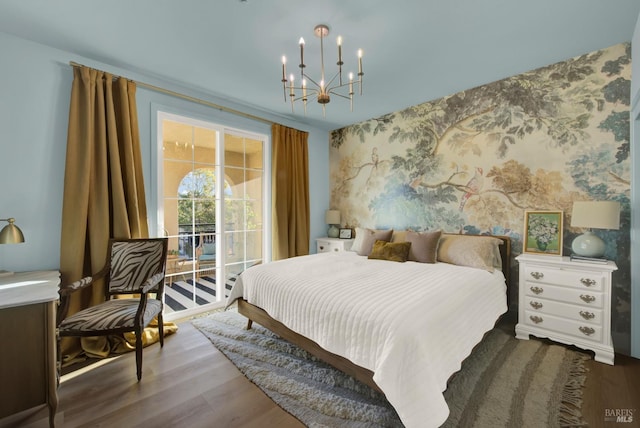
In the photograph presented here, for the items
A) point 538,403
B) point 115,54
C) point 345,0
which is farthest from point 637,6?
point 115,54

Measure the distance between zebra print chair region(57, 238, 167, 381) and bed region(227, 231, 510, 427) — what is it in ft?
2.38

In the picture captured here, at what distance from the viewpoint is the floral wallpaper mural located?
92.4 inches

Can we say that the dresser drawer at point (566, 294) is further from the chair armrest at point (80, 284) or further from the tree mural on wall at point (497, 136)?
the chair armrest at point (80, 284)

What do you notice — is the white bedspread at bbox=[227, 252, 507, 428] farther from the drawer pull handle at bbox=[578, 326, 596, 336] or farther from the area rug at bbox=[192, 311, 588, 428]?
the drawer pull handle at bbox=[578, 326, 596, 336]

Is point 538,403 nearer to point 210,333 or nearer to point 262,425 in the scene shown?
point 262,425

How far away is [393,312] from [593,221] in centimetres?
192

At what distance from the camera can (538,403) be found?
1.66m

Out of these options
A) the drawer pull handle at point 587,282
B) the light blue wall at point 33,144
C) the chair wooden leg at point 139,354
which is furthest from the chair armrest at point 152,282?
the drawer pull handle at point 587,282

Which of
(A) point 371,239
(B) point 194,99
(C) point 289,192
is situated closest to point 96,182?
(B) point 194,99

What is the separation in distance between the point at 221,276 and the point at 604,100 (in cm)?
432

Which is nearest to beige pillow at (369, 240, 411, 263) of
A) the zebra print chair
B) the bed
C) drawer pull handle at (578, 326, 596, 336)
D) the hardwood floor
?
the bed

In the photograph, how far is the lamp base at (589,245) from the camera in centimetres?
224

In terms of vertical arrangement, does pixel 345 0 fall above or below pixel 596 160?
above

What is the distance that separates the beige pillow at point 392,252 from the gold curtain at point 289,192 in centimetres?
137
